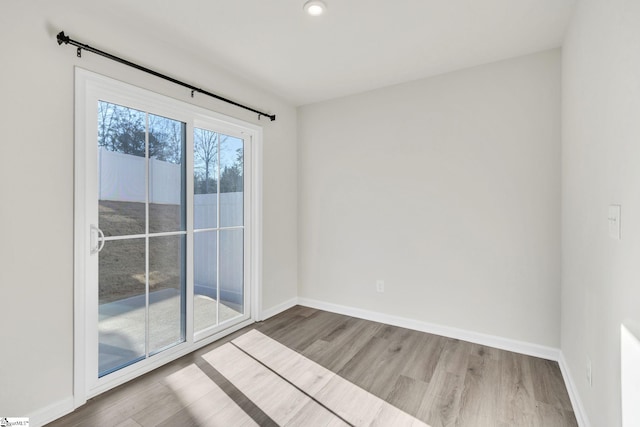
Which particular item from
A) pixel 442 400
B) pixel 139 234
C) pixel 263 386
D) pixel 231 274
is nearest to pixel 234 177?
pixel 231 274

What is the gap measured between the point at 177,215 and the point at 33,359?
48.6 inches

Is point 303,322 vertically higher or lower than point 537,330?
lower

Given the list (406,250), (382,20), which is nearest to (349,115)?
(382,20)

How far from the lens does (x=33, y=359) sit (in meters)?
1.67

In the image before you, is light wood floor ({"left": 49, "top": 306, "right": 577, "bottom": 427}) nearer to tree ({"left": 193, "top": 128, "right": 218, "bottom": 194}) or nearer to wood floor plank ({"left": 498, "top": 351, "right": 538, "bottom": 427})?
wood floor plank ({"left": 498, "top": 351, "right": 538, "bottom": 427})

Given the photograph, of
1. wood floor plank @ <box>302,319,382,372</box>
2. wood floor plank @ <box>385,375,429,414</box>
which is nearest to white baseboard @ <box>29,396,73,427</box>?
wood floor plank @ <box>302,319,382,372</box>

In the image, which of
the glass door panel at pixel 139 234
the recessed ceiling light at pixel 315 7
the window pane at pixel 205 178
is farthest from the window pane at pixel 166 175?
the recessed ceiling light at pixel 315 7

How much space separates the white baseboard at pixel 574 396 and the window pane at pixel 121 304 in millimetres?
2898

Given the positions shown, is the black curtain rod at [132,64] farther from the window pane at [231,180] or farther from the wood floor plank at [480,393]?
the wood floor plank at [480,393]

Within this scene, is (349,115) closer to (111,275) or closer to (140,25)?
(140,25)

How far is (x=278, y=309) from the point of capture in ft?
11.6

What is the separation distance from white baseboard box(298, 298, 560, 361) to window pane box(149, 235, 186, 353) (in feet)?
5.48

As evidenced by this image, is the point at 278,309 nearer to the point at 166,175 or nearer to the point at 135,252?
the point at 135,252

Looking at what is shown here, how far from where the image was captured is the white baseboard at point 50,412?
5.48ft
